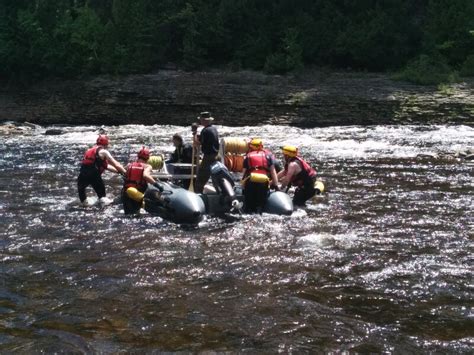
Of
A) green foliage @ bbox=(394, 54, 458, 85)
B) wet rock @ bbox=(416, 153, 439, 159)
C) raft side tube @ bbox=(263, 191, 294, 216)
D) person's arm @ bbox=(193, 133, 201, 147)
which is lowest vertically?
wet rock @ bbox=(416, 153, 439, 159)

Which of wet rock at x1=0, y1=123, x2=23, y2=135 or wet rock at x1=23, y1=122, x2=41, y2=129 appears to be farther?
wet rock at x1=23, y1=122, x2=41, y2=129

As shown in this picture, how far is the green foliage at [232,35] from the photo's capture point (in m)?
36.2

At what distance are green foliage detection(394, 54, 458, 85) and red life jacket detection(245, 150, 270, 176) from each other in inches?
880

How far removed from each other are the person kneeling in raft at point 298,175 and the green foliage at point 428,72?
852 inches

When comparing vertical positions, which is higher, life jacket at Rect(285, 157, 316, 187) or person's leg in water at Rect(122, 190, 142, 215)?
life jacket at Rect(285, 157, 316, 187)

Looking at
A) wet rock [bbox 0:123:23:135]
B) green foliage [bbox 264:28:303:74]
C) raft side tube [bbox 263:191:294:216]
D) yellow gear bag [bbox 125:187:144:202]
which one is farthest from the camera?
green foliage [bbox 264:28:303:74]

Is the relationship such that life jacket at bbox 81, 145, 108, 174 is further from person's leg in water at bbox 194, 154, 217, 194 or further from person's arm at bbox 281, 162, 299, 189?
person's arm at bbox 281, 162, 299, 189

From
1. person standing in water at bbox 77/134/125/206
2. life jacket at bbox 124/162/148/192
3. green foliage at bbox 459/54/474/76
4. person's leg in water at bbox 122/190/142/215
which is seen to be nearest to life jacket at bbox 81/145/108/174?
person standing in water at bbox 77/134/125/206

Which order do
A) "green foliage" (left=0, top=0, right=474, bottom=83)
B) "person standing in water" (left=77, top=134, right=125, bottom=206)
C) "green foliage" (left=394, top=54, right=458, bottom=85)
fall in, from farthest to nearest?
"green foliage" (left=0, top=0, right=474, bottom=83) < "green foliage" (left=394, top=54, right=458, bottom=85) < "person standing in water" (left=77, top=134, right=125, bottom=206)

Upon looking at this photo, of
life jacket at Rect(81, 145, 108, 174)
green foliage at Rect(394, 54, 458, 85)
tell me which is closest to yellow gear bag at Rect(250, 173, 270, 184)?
life jacket at Rect(81, 145, 108, 174)

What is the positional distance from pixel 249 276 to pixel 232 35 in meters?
35.3

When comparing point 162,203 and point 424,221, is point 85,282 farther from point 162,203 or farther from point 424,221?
point 424,221

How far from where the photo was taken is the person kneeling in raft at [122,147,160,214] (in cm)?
1077

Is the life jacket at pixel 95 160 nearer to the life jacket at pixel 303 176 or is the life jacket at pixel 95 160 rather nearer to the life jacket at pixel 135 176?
the life jacket at pixel 135 176
